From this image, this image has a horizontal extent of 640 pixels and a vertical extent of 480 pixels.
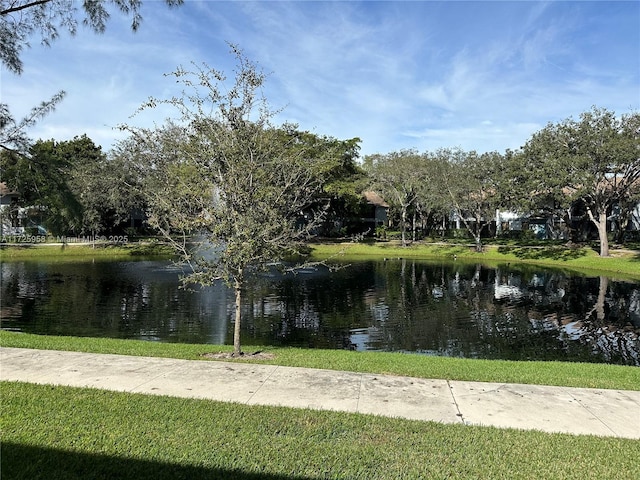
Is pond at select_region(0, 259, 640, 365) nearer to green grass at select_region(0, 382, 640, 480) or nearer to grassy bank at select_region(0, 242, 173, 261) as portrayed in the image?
green grass at select_region(0, 382, 640, 480)

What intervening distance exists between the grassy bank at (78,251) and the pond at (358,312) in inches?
359

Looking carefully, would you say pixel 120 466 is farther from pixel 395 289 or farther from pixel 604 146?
pixel 604 146

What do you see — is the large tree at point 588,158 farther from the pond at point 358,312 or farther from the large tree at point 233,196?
the large tree at point 233,196

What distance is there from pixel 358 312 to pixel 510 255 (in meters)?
29.5

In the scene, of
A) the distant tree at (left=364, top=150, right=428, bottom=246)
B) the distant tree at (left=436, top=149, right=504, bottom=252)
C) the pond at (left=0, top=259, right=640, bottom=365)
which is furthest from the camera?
the distant tree at (left=364, top=150, right=428, bottom=246)


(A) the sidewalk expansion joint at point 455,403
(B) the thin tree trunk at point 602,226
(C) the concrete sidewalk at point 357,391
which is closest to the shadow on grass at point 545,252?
(B) the thin tree trunk at point 602,226

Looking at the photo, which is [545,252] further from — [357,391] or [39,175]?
[39,175]

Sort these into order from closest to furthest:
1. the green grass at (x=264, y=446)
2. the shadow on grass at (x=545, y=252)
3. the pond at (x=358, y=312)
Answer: the green grass at (x=264, y=446) < the pond at (x=358, y=312) < the shadow on grass at (x=545, y=252)

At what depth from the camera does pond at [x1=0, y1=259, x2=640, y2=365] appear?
14008mm

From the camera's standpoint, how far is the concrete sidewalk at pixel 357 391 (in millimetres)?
6039

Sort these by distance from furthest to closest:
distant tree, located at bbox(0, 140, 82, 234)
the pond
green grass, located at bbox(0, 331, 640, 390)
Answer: the pond
distant tree, located at bbox(0, 140, 82, 234)
green grass, located at bbox(0, 331, 640, 390)

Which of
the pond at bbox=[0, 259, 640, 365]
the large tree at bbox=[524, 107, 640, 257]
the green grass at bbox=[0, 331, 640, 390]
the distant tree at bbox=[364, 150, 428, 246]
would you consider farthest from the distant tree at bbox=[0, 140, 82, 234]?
the distant tree at bbox=[364, 150, 428, 246]

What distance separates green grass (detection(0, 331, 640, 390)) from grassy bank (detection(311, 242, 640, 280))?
25444 mm

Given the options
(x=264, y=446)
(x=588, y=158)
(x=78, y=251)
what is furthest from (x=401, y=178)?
(x=264, y=446)
